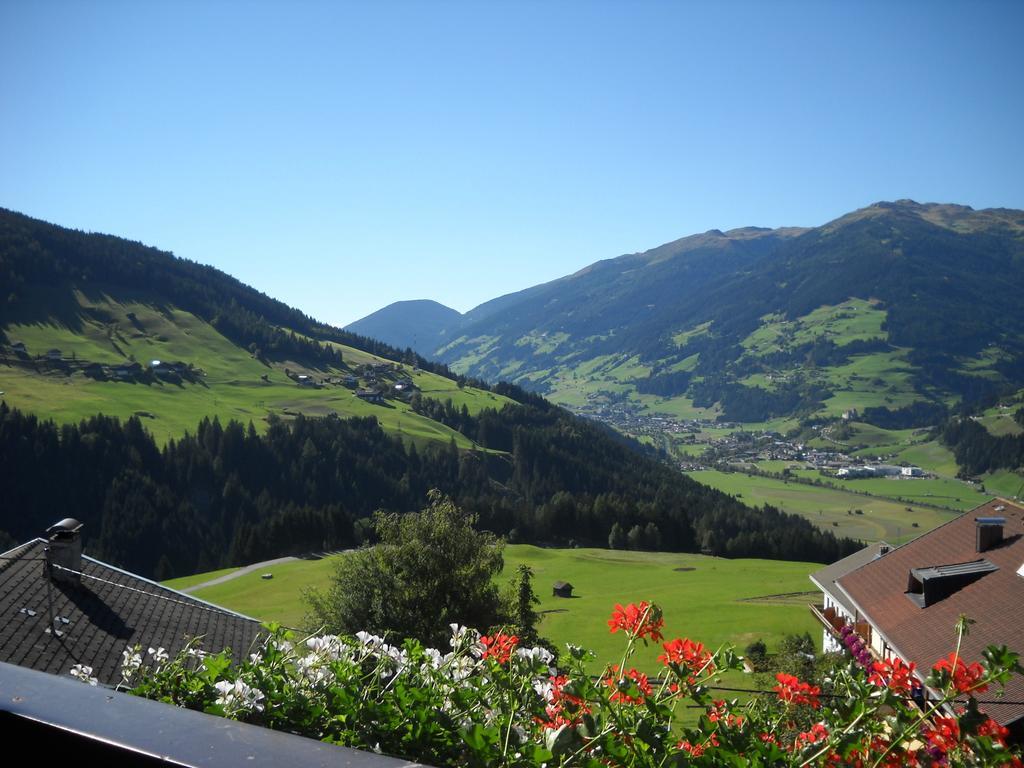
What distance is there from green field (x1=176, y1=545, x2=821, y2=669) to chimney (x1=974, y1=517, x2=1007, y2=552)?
58.3 feet

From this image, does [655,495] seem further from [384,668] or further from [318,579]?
[384,668]

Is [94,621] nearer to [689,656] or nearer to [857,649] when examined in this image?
[857,649]

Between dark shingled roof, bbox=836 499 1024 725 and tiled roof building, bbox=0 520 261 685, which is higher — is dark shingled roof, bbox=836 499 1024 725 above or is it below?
below

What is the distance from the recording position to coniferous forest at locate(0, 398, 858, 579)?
340 feet

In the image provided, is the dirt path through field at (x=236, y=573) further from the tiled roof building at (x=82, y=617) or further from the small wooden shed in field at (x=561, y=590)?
the tiled roof building at (x=82, y=617)

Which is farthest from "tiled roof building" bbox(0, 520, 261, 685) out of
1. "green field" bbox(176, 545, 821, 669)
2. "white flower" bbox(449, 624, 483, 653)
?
"green field" bbox(176, 545, 821, 669)

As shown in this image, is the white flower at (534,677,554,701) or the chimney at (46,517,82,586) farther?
the chimney at (46,517,82,586)

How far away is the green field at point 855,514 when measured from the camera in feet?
493

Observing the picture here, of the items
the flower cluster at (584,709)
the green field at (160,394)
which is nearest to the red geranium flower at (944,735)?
the flower cluster at (584,709)

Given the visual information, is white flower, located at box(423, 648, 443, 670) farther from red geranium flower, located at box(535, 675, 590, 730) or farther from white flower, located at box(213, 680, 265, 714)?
white flower, located at box(213, 680, 265, 714)

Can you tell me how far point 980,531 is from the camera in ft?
93.2

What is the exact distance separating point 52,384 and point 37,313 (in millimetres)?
50512

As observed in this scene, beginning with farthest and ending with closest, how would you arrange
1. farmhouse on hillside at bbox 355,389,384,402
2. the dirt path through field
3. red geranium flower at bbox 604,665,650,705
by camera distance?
farmhouse on hillside at bbox 355,389,384,402
the dirt path through field
red geranium flower at bbox 604,665,650,705

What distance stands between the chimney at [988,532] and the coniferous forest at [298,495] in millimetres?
69239
